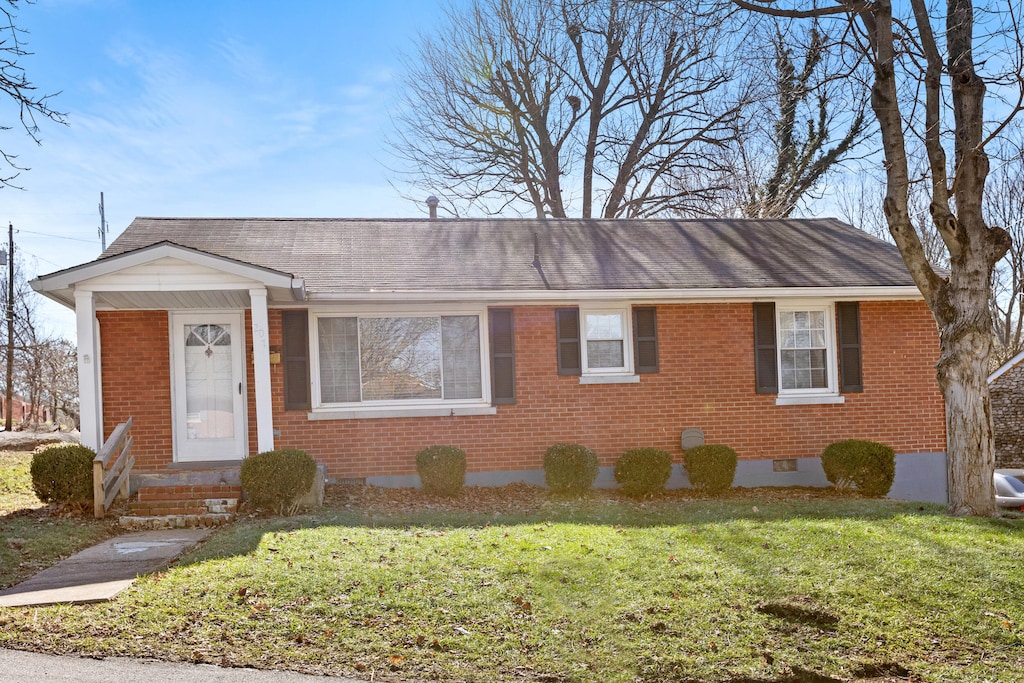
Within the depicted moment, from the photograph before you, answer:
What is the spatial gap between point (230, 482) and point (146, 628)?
4.67 m

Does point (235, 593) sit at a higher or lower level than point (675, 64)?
lower

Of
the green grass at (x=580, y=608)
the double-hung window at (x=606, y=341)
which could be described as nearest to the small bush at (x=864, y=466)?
the double-hung window at (x=606, y=341)

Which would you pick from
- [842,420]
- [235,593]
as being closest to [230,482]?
[235,593]

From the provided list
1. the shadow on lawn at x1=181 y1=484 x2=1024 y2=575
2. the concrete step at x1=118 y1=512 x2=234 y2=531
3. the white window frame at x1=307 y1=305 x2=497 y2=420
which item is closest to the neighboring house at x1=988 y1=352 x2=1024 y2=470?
the shadow on lawn at x1=181 y1=484 x2=1024 y2=575

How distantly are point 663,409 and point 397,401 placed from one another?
4019mm

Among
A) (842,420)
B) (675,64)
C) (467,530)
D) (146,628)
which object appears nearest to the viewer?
(146,628)

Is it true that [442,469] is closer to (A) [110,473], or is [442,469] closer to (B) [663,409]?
(B) [663,409]

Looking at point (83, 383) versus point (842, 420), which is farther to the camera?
point (842, 420)

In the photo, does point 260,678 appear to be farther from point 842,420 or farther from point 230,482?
point 842,420

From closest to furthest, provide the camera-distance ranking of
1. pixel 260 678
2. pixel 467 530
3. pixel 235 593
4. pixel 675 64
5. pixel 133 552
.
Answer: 1. pixel 260 678
2. pixel 235 593
3. pixel 133 552
4. pixel 467 530
5. pixel 675 64

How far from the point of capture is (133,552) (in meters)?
7.74

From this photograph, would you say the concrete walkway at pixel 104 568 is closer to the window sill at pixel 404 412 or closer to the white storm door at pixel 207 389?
the white storm door at pixel 207 389

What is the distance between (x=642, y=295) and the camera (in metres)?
11.7

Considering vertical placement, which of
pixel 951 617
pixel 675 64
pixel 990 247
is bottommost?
pixel 951 617
